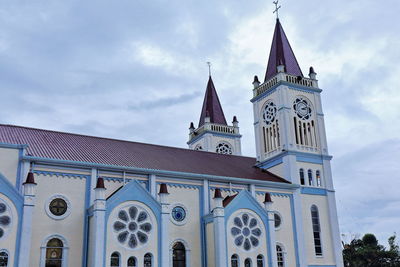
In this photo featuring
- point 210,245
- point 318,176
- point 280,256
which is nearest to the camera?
point 210,245

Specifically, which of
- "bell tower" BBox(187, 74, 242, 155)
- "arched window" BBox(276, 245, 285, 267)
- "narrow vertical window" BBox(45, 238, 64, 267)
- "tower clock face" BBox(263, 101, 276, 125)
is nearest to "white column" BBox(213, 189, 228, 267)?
"arched window" BBox(276, 245, 285, 267)

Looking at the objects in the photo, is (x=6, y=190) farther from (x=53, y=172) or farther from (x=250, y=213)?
(x=250, y=213)

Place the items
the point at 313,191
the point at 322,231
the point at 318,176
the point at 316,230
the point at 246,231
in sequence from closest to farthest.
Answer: the point at 246,231 → the point at 316,230 → the point at 322,231 → the point at 313,191 → the point at 318,176

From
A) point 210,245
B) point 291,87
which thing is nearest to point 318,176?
point 291,87

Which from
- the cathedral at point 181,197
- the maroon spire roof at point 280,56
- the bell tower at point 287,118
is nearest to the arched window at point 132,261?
the cathedral at point 181,197

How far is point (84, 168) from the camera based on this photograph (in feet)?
112

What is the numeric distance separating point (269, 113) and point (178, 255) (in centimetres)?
2070

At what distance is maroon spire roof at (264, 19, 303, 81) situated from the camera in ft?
167

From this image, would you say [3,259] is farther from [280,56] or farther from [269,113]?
[280,56]

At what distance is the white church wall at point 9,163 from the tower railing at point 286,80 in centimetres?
2820

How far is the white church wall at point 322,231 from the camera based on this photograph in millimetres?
43066

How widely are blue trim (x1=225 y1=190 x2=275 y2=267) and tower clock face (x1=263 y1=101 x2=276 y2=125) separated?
13733mm

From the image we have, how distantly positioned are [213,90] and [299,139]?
26129 millimetres

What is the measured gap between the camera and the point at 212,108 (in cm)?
6819
